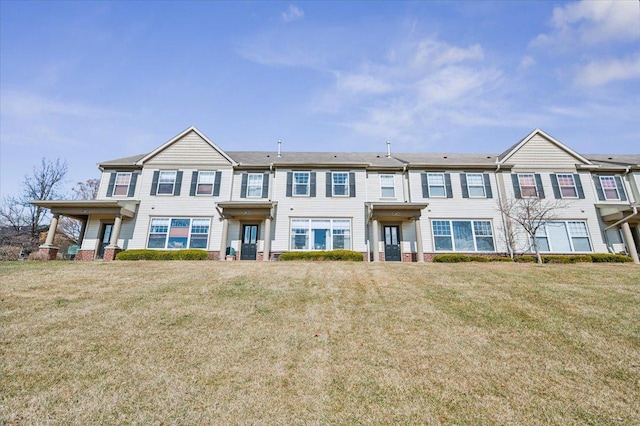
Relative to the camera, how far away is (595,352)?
5.00m

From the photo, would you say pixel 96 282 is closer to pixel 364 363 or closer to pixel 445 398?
pixel 364 363

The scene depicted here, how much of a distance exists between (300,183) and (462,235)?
10324 millimetres

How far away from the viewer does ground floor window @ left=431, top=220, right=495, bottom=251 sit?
17109 mm

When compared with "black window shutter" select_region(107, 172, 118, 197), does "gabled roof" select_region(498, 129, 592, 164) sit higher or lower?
higher

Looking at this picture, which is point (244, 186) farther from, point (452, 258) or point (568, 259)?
point (568, 259)

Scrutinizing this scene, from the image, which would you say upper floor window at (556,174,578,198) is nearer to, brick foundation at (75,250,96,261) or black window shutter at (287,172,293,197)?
black window shutter at (287,172,293,197)

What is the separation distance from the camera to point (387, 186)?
18641mm

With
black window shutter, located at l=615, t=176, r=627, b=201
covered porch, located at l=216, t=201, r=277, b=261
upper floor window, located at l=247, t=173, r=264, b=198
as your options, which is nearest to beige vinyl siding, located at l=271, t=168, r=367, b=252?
covered porch, located at l=216, t=201, r=277, b=261

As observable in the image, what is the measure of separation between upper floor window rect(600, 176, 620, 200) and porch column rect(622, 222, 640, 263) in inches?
97.4

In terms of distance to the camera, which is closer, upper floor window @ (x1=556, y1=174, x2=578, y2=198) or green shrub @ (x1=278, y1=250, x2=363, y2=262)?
green shrub @ (x1=278, y1=250, x2=363, y2=262)

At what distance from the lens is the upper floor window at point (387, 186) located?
60.5 ft

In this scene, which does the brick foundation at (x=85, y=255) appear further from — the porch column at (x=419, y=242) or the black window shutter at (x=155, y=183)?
the porch column at (x=419, y=242)

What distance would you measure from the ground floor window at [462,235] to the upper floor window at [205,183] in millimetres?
13908

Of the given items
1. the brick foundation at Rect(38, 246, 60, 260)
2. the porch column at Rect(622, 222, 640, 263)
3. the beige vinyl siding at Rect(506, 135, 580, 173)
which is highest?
the beige vinyl siding at Rect(506, 135, 580, 173)
